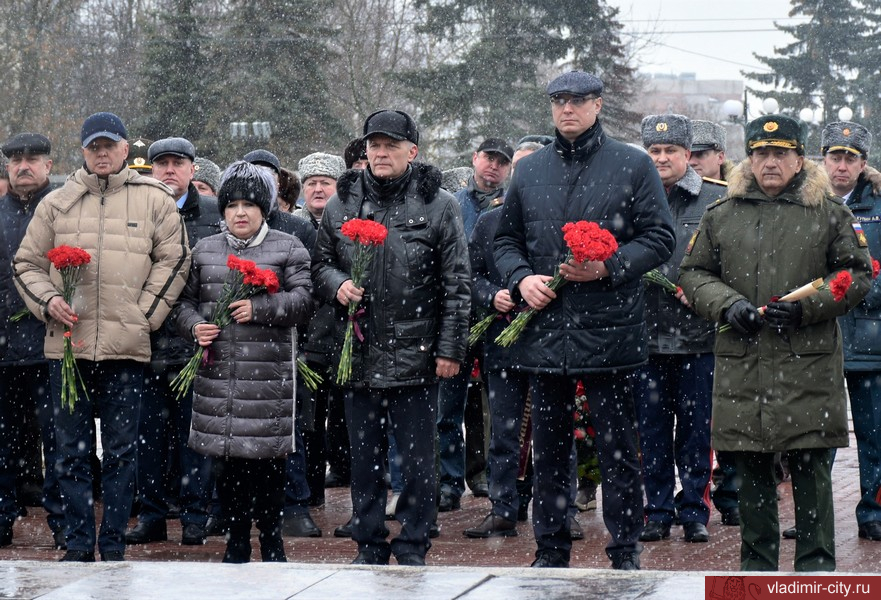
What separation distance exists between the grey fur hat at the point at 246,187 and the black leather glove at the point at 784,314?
255cm

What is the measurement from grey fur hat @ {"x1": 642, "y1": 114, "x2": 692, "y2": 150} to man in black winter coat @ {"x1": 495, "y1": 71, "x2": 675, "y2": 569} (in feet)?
4.78

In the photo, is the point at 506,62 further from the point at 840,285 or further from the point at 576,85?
the point at 840,285

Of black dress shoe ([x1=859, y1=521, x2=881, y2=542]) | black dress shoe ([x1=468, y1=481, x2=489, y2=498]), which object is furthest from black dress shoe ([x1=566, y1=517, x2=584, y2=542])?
black dress shoe ([x1=468, y1=481, x2=489, y2=498])

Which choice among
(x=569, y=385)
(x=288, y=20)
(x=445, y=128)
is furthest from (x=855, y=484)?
(x=288, y=20)

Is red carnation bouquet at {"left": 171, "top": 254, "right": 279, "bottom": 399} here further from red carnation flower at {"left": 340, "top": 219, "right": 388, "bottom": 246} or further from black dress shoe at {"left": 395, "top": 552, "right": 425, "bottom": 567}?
black dress shoe at {"left": 395, "top": 552, "right": 425, "bottom": 567}

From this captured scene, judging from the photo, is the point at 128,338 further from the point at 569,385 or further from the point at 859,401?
the point at 859,401

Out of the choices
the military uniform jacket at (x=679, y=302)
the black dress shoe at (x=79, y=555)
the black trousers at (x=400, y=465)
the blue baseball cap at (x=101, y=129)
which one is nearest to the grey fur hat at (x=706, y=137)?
the military uniform jacket at (x=679, y=302)

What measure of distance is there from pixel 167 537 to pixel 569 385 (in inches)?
113

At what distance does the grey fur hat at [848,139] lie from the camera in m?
8.23

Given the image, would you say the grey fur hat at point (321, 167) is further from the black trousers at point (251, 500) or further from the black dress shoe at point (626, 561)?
the black dress shoe at point (626, 561)

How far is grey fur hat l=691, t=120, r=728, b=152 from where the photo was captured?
8828 millimetres

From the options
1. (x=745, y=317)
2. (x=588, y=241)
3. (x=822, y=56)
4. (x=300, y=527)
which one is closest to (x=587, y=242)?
(x=588, y=241)

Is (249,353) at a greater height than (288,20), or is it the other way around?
(288,20)

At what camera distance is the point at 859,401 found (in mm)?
8117
